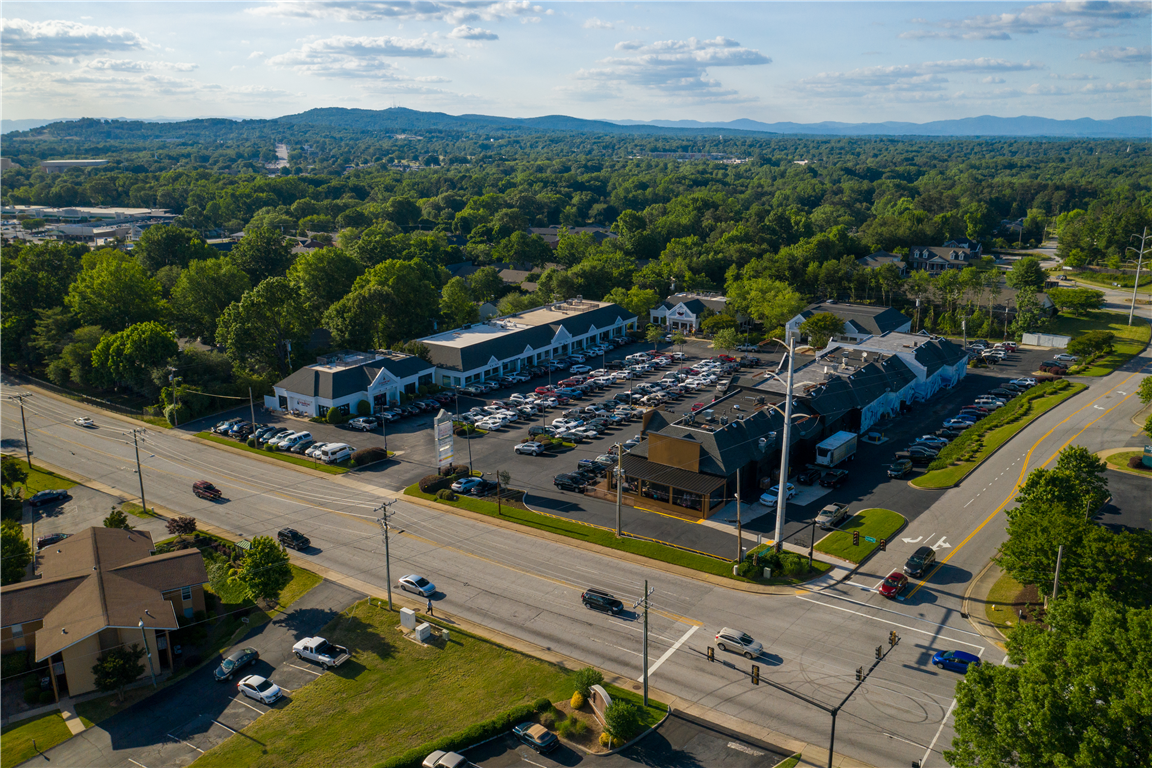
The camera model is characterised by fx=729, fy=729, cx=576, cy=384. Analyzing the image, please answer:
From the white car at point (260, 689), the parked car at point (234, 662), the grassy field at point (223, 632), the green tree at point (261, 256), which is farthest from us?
the green tree at point (261, 256)

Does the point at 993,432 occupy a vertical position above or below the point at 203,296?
below

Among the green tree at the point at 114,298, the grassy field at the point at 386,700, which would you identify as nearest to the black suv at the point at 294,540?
the grassy field at the point at 386,700

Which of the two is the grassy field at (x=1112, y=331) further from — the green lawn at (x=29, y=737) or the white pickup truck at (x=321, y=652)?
the green lawn at (x=29, y=737)

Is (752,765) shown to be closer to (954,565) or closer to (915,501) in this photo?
(954,565)

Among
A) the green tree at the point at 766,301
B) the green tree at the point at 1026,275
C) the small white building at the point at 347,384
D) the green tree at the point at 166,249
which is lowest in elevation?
the small white building at the point at 347,384

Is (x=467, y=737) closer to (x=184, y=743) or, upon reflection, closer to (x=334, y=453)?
(x=184, y=743)

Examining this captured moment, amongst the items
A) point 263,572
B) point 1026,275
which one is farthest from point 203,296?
point 1026,275

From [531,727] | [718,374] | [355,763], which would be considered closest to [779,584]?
[531,727]
